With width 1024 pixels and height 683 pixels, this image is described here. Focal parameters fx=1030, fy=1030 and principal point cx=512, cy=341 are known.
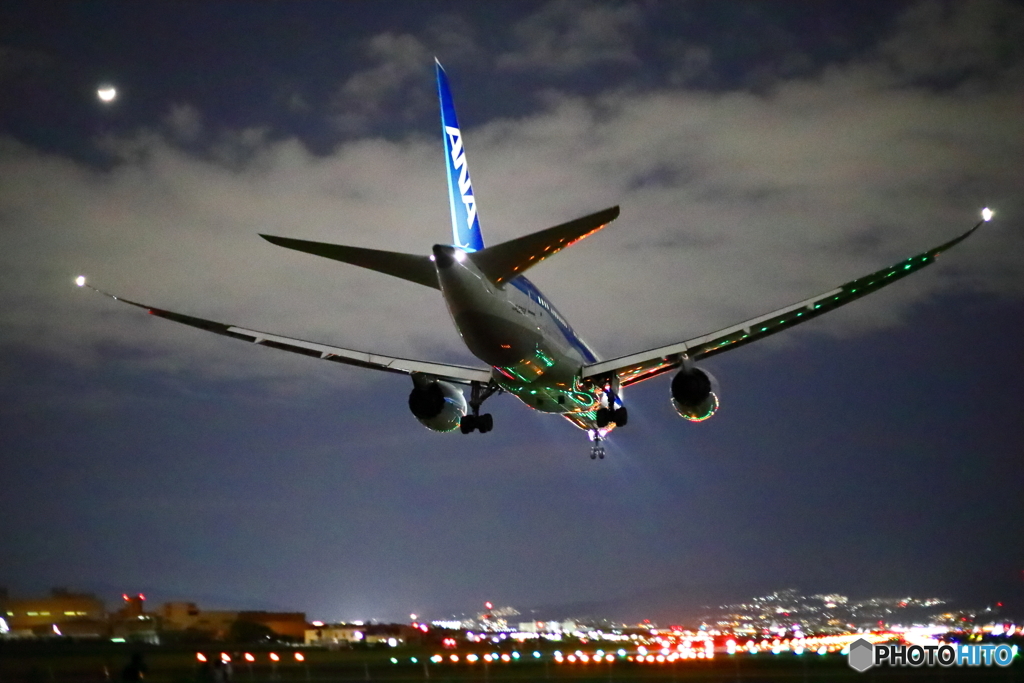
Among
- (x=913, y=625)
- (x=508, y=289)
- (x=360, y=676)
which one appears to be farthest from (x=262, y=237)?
(x=913, y=625)

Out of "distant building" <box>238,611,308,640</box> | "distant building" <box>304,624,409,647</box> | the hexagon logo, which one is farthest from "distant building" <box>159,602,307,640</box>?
the hexagon logo

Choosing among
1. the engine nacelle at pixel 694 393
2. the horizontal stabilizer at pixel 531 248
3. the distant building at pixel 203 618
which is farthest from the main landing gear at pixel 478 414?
the distant building at pixel 203 618

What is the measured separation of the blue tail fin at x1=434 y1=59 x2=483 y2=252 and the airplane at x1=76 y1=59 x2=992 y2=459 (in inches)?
1.7

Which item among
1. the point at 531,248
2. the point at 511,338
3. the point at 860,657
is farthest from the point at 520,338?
the point at 860,657

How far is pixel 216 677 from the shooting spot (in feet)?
64.6

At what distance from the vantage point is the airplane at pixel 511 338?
26297 millimetres

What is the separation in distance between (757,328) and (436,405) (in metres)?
10.7

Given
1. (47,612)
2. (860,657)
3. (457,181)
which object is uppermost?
(457,181)

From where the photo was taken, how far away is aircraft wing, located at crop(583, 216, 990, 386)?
93.7 ft

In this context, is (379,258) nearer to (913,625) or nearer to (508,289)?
(508,289)

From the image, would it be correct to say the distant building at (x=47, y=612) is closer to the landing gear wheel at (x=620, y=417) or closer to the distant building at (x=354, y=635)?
the distant building at (x=354, y=635)

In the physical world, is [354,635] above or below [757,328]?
below

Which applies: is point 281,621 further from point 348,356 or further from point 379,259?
Result: point 379,259

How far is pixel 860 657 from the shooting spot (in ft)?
78.2
